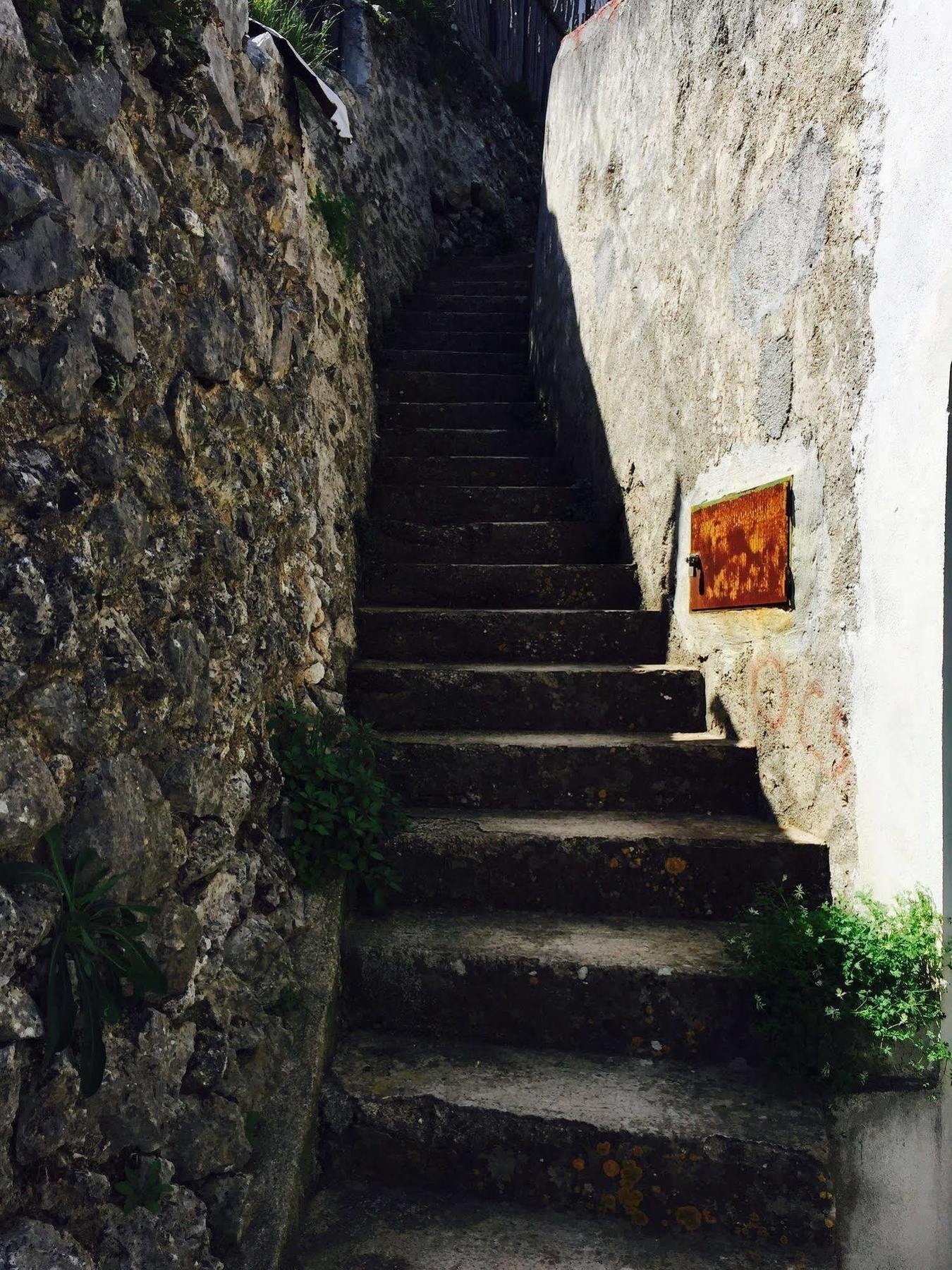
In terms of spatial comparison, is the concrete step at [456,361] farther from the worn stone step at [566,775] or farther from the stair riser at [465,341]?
the worn stone step at [566,775]

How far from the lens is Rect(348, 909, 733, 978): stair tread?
7.43ft

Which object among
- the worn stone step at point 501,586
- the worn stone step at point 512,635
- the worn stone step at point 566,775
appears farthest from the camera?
the worn stone step at point 501,586

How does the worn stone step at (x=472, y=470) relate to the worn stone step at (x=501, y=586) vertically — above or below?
above

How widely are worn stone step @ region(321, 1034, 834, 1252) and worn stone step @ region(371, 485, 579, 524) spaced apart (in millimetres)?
2554

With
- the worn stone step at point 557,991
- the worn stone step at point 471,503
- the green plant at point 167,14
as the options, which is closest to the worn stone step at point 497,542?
the worn stone step at point 471,503

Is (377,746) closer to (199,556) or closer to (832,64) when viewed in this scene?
(199,556)

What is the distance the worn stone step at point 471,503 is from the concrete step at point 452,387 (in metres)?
1.01

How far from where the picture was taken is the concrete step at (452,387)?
507 centimetres

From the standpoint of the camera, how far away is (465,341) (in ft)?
19.7

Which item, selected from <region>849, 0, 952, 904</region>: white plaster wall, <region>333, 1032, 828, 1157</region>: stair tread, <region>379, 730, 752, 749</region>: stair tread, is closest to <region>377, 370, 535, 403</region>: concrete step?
<region>379, 730, 752, 749</region>: stair tread

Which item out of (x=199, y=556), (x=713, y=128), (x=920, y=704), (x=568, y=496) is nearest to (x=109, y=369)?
(x=199, y=556)

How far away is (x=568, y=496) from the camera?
437 cm

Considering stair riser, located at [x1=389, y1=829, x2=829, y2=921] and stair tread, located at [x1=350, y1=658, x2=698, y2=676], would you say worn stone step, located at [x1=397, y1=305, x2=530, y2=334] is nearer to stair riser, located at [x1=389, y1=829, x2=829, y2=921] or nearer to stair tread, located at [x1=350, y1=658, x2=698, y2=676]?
stair tread, located at [x1=350, y1=658, x2=698, y2=676]

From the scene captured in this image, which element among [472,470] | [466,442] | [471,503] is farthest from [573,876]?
[466,442]
